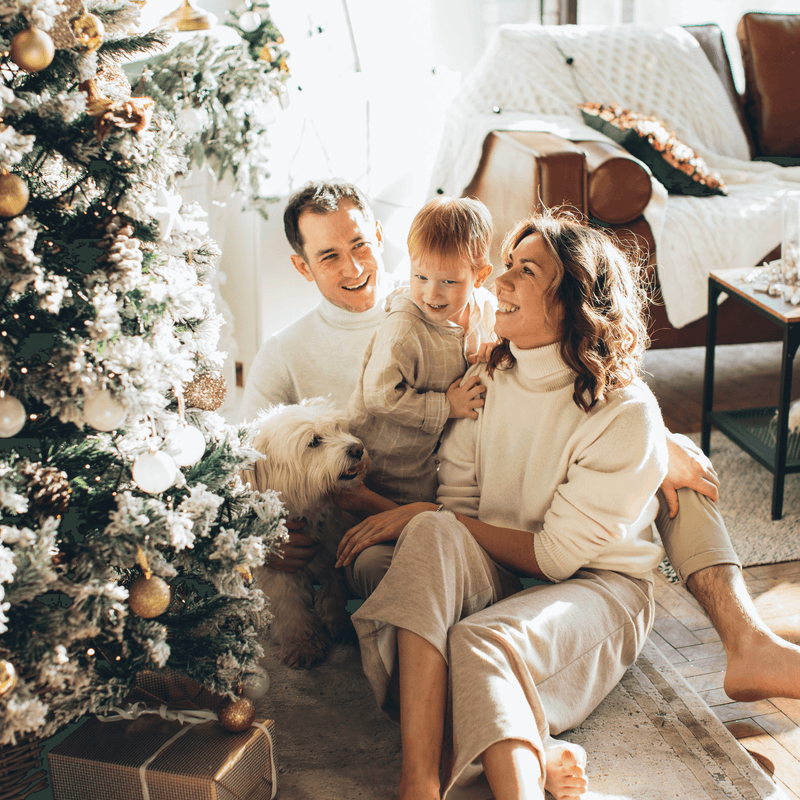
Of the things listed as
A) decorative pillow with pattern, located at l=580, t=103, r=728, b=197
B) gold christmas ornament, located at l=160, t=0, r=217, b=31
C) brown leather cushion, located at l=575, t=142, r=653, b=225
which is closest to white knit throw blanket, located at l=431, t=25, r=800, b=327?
decorative pillow with pattern, located at l=580, t=103, r=728, b=197

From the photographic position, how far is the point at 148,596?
1138 mm

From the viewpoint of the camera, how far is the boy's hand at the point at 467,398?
5.48 feet

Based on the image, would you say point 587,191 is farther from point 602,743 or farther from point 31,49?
point 31,49

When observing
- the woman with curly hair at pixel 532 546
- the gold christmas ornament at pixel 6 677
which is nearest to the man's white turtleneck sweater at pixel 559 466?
the woman with curly hair at pixel 532 546

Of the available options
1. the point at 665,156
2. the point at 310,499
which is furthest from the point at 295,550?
the point at 665,156

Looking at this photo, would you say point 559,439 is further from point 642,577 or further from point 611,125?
point 611,125

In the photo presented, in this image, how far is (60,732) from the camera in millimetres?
1473

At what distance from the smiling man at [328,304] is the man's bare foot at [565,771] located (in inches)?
37.7

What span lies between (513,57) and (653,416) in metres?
2.62

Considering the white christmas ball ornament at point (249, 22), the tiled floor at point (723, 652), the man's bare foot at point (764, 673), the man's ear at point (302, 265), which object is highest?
the white christmas ball ornament at point (249, 22)

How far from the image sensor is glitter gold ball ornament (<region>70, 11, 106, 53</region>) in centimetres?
103

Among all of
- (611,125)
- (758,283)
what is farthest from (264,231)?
(758,283)

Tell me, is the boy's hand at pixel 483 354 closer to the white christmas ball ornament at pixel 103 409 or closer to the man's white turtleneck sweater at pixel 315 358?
the man's white turtleneck sweater at pixel 315 358

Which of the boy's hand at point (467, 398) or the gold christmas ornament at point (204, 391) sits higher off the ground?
the gold christmas ornament at point (204, 391)
